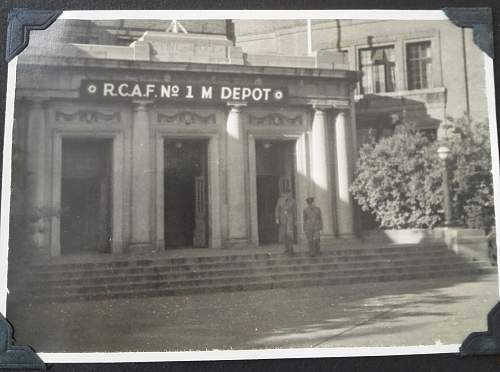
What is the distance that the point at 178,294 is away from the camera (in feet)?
9.23

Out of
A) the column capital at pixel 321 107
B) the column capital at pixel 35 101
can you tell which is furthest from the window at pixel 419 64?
the column capital at pixel 35 101

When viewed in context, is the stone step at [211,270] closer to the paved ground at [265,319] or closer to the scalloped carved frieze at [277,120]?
the paved ground at [265,319]

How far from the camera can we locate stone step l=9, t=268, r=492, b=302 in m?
2.75

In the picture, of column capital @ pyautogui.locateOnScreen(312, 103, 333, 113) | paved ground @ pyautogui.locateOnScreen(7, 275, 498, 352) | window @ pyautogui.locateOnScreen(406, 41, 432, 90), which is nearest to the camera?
paved ground @ pyautogui.locateOnScreen(7, 275, 498, 352)

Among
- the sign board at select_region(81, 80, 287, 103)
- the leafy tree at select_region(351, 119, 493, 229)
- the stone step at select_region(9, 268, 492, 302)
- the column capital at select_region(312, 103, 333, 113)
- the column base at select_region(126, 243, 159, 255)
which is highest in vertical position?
the sign board at select_region(81, 80, 287, 103)

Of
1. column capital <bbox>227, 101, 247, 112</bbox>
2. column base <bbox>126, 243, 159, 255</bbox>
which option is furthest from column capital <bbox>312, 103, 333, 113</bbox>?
column base <bbox>126, 243, 159, 255</bbox>

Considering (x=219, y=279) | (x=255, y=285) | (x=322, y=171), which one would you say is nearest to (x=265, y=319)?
(x=255, y=285)

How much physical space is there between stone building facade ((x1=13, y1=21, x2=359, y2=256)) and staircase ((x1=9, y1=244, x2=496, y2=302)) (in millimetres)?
95

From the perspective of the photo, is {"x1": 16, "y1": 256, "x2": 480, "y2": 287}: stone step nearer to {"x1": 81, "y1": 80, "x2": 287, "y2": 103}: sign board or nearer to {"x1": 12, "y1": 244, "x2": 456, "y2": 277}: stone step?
{"x1": 12, "y1": 244, "x2": 456, "y2": 277}: stone step

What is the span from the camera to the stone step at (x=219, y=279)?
276 cm

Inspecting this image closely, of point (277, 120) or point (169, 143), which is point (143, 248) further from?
point (277, 120)

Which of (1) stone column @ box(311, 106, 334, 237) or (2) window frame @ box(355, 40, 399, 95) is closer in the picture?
(1) stone column @ box(311, 106, 334, 237)

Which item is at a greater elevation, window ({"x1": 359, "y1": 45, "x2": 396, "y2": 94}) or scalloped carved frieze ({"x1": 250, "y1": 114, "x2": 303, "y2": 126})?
window ({"x1": 359, "y1": 45, "x2": 396, "y2": 94})

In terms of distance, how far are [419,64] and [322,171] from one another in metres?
0.98
